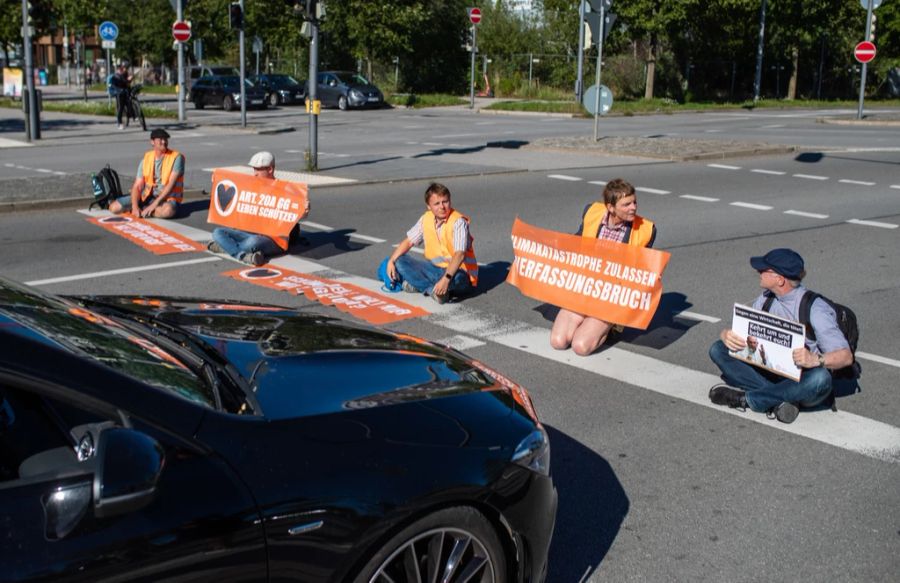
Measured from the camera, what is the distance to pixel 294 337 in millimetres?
4059

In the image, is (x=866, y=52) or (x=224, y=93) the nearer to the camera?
(x=866, y=52)

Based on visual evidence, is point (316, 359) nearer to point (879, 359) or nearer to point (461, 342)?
point (461, 342)

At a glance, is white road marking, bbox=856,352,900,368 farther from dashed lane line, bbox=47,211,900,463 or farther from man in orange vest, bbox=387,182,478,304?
man in orange vest, bbox=387,182,478,304

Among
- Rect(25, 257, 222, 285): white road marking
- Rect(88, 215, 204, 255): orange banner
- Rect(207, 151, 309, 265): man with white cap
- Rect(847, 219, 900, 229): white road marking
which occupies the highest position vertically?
Rect(847, 219, 900, 229): white road marking

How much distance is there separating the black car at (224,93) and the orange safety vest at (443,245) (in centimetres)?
3315

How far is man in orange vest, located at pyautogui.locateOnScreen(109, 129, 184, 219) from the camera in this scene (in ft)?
43.5

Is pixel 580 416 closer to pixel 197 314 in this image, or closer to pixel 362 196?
pixel 197 314

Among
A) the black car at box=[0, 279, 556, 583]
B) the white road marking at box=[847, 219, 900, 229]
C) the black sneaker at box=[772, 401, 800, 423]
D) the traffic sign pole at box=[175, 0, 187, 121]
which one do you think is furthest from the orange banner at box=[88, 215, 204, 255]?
the traffic sign pole at box=[175, 0, 187, 121]

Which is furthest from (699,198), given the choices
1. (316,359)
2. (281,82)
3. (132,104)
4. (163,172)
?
(281,82)

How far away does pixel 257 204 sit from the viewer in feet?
37.9

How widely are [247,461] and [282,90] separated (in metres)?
43.0

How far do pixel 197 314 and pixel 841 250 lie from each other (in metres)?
9.60

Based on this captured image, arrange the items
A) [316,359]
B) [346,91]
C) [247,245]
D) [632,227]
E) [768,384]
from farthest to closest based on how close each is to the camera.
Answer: [346,91], [247,245], [632,227], [768,384], [316,359]

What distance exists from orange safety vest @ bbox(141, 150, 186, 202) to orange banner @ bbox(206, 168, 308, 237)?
53.4 inches
